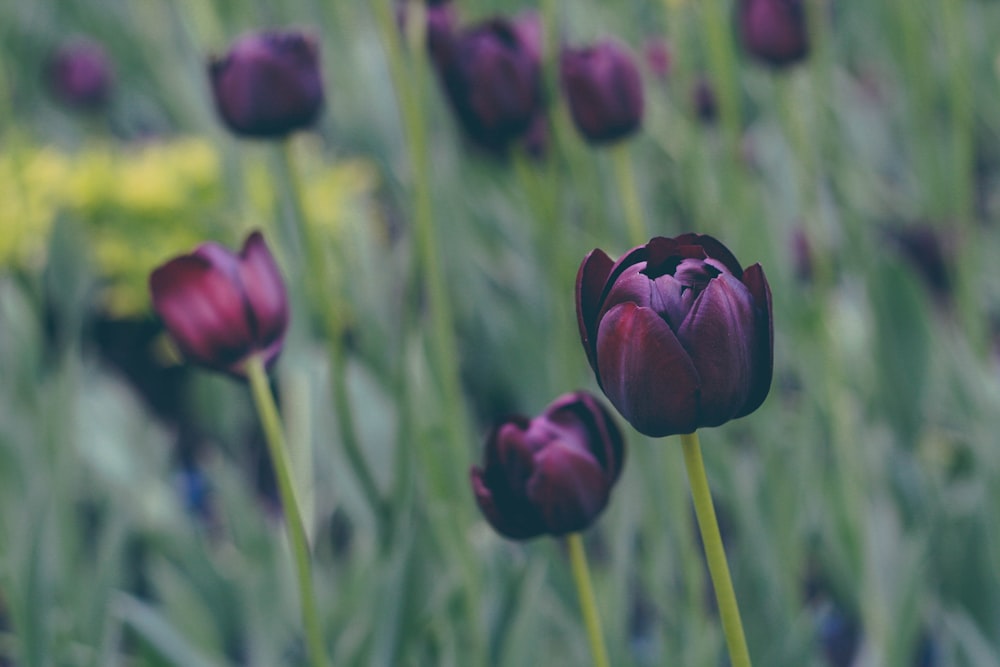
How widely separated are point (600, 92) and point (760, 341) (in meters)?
0.35

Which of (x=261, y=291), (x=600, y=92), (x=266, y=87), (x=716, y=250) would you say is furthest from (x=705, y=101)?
(x=716, y=250)

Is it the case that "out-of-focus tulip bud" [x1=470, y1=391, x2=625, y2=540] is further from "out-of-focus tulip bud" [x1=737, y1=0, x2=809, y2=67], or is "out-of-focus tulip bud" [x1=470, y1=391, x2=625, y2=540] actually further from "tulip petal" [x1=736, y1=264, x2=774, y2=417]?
"out-of-focus tulip bud" [x1=737, y1=0, x2=809, y2=67]

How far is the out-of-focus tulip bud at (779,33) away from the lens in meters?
0.76

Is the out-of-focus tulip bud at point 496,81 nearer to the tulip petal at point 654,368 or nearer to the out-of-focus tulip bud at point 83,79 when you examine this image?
the tulip petal at point 654,368

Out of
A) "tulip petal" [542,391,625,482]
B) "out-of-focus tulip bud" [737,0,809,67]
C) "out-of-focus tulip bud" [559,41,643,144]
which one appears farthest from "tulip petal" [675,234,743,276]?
"out-of-focus tulip bud" [737,0,809,67]

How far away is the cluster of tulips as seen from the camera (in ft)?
0.98

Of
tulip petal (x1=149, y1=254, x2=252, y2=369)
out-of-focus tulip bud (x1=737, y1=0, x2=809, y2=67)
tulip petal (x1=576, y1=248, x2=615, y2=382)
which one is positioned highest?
out-of-focus tulip bud (x1=737, y1=0, x2=809, y2=67)

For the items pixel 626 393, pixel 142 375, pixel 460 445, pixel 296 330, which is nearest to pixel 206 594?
pixel 296 330

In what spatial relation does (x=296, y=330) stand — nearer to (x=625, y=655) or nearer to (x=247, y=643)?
(x=247, y=643)

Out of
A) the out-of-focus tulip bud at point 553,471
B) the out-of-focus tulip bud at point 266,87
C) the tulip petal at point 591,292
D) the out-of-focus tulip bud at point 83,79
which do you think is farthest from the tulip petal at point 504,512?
the out-of-focus tulip bud at point 83,79

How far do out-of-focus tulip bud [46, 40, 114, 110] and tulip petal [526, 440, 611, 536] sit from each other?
1.35m

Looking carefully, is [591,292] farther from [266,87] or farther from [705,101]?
[705,101]

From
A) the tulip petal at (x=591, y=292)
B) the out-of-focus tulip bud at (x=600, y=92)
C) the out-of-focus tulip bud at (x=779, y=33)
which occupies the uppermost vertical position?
the out-of-focus tulip bud at (x=779, y=33)

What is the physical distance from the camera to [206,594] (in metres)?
0.83
